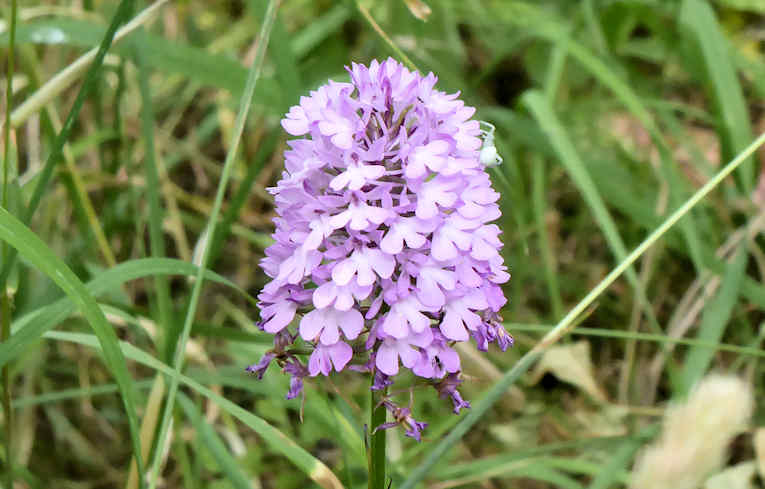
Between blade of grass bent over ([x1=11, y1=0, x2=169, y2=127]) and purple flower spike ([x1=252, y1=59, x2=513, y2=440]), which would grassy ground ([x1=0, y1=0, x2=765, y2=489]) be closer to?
blade of grass bent over ([x1=11, y1=0, x2=169, y2=127])

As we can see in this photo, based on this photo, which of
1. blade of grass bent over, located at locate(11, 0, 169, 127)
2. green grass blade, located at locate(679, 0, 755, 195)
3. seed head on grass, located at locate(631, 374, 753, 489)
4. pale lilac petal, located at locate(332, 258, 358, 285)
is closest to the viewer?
seed head on grass, located at locate(631, 374, 753, 489)

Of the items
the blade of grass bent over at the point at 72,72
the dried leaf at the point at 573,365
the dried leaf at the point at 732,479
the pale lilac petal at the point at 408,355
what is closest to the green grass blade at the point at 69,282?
the pale lilac petal at the point at 408,355

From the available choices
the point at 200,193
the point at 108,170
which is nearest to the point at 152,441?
the point at 108,170

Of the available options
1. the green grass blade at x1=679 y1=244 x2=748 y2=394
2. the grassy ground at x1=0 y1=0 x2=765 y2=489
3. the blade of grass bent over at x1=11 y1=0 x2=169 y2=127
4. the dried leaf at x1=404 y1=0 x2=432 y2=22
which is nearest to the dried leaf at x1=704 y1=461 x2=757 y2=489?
the grassy ground at x1=0 y1=0 x2=765 y2=489

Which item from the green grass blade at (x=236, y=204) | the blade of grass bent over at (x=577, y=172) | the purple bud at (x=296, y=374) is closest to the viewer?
the purple bud at (x=296, y=374)

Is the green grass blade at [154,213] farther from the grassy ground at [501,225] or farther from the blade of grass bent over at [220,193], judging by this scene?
the blade of grass bent over at [220,193]

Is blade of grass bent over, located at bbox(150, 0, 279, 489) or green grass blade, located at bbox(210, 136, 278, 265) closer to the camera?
blade of grass bent over, located at bbox(150, 0, 279, 489)
